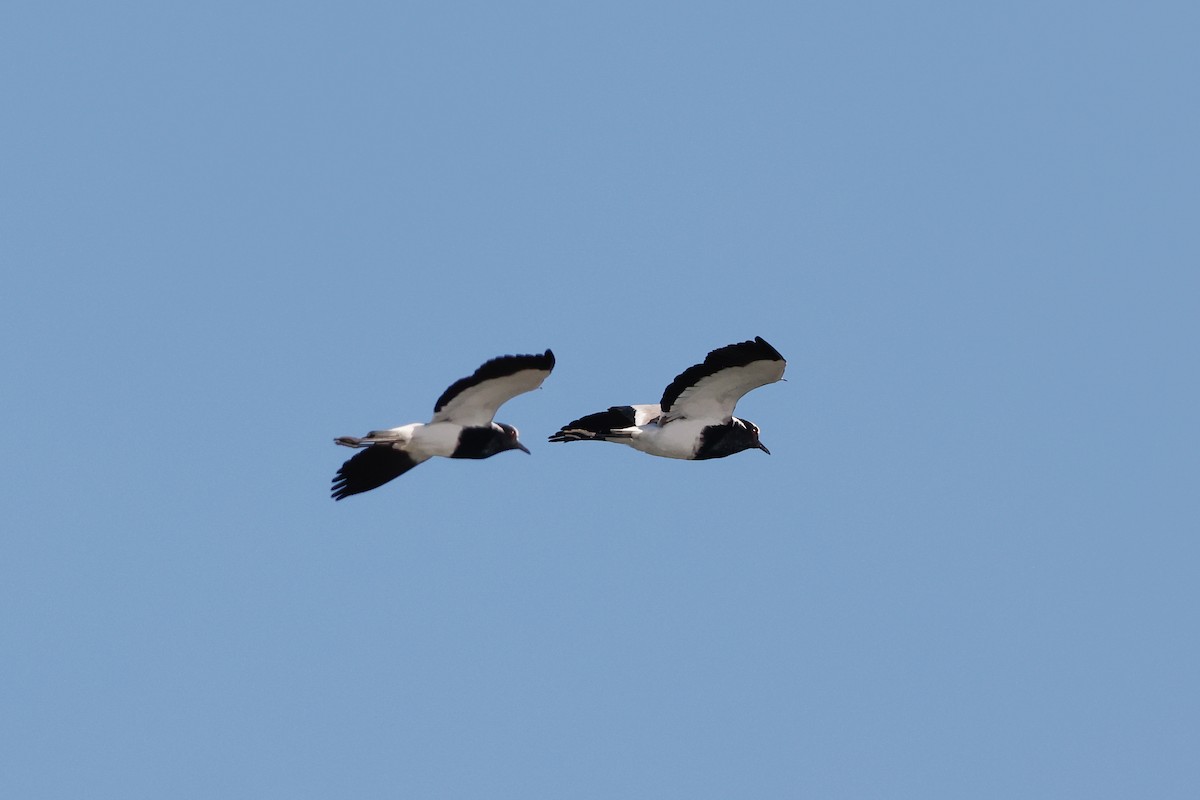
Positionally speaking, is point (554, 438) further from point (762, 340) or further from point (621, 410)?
point (762, 340)

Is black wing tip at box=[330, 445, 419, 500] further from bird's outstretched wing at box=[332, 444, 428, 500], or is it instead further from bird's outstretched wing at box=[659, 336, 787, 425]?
bird's outstretched wing at box=[659, 336, 787, 425]

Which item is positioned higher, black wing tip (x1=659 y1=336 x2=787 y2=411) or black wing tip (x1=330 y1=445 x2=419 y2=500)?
black wing tip (x1=659 y1=336 x2=787 y2=411)

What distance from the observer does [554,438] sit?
38.6 metres

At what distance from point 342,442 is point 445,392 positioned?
1840 mm

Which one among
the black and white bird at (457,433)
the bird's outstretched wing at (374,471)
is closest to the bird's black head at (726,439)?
the black and white bird at (457,433)

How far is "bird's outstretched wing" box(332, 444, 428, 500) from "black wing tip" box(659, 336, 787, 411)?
4.23 metres

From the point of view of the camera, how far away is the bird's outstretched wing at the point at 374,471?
123ft

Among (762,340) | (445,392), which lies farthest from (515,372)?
(762,340)

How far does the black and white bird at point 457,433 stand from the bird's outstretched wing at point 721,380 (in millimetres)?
2630

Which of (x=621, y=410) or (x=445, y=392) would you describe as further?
(x=621, y=410)

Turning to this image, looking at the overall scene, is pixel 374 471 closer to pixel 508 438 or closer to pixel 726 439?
pixel 508 438

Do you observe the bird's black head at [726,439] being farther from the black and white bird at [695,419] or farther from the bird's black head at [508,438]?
the bird's black head at [508,438]

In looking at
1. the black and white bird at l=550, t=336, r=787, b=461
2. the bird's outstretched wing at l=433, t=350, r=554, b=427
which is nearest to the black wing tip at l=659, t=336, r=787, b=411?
the black and white bird at l=550, t=336, r=787, b=461

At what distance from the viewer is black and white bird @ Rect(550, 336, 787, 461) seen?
3666 cm
